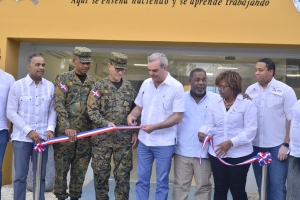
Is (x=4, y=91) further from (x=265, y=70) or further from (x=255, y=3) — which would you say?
(x=255, y=3)

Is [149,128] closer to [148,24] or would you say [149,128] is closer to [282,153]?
[282,153]

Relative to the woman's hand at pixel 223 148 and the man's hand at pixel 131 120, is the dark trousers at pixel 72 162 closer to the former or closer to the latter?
the man's hand at pixel 131 120

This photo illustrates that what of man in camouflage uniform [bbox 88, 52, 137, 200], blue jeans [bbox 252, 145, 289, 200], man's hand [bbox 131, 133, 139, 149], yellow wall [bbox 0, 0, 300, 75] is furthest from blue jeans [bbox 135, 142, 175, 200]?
yellow wall [bbox 0, 0, 300, 75]

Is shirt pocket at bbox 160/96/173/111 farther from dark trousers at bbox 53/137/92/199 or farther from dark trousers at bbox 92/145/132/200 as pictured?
dark trousers at bbox 53/137/92/199

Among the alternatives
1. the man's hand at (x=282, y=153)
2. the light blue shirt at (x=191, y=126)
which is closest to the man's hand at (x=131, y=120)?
the light blue shirt at (x=191, y=126)

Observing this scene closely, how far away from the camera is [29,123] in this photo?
5406 millimetres

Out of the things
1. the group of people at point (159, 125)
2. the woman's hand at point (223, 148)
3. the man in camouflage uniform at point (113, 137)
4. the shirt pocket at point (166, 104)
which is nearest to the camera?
the woman's hand at point (223, 148)

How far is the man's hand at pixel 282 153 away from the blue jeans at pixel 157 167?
4.21 feet

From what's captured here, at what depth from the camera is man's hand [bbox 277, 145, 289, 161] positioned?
4.99 meters

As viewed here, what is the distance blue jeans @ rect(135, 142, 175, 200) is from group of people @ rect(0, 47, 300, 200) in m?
0.01

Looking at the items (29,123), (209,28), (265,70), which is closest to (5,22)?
(29,123)

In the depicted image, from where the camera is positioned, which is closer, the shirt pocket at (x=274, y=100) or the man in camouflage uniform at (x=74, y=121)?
the shirt pocket at (x=274, y=100)

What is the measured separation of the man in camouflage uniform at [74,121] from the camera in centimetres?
553

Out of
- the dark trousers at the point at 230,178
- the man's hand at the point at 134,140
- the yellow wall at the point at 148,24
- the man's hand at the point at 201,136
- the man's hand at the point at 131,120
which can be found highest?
the yellow wall at the point at 148,24
